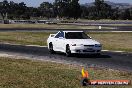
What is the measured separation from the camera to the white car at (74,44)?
869 inches

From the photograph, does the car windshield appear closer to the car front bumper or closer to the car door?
the car door

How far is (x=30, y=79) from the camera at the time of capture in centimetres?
1288

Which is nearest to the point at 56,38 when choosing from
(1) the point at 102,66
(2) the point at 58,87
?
(1) the point at 102,66

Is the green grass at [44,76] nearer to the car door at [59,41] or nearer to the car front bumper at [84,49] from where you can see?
the car front bumper at [84,49]

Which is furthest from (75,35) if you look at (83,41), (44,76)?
(44,76)

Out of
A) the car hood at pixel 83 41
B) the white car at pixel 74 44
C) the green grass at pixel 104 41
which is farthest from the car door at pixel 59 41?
the green grass at pixel 104 41

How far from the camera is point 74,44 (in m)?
22.2

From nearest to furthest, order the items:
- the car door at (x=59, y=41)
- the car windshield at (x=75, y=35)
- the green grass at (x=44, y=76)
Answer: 1. the green grass at (x=44, y=76)
2. the car door at (x=59, y=41)
3. the car windshield at (x=75, y=35)

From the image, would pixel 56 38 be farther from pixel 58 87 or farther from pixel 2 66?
pixel 58 87

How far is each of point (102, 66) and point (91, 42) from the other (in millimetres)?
4955

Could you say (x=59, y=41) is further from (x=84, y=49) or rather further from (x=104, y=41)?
(x=104, y=41)

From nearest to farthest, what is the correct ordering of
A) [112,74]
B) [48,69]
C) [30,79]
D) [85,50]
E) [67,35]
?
[30,79] → [112,74] → [48,69] → [85,50] → [67,35]

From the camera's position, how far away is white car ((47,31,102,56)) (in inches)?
869

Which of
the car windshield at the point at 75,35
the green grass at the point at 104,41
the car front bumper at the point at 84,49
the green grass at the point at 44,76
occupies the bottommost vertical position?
the green grass at the point at 104,41
